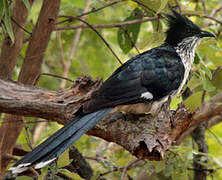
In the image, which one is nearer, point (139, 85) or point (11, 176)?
point (139, 85)

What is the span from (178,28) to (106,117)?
127cm

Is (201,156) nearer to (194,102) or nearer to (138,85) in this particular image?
(194,102)

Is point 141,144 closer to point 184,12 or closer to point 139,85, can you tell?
point 139,85

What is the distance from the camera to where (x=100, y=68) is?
5.07 metres

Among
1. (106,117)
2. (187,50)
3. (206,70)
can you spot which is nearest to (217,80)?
(187,50)

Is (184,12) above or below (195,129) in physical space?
above

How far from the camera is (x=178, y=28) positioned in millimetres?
3793

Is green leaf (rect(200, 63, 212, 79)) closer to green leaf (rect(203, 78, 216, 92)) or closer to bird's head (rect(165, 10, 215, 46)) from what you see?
green leaf (rect(203, 78, 216, 92))

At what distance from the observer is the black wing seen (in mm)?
2994

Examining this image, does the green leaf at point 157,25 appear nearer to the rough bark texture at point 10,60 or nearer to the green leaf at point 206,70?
the green leaf at point 206,70

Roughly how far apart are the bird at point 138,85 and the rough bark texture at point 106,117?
0.09 meters

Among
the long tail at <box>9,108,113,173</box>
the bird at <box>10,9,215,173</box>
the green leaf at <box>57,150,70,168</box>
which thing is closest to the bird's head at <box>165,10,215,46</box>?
the bird at <box>10,9,215,173</box>

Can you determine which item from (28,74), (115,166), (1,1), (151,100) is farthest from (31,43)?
(115,166)

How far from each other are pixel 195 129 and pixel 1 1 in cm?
236
